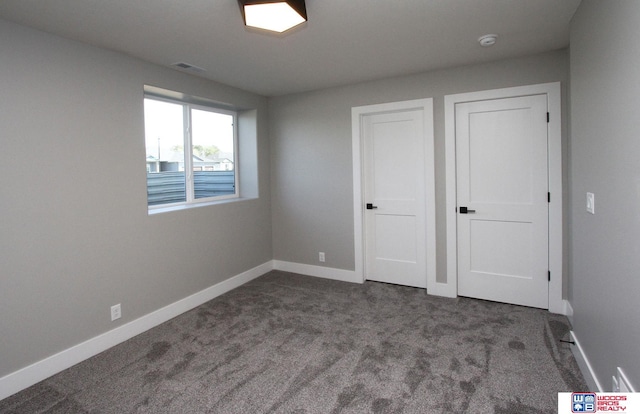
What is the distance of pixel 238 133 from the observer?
4707 millimetres

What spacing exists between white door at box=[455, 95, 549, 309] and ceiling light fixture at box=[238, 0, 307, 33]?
214 cm

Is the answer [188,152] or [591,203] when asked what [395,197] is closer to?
[591,203]

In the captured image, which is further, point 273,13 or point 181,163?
point 181,163

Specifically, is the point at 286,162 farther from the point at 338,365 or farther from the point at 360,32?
the point at 338,365

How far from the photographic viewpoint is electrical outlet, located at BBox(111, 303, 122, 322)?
2896mm

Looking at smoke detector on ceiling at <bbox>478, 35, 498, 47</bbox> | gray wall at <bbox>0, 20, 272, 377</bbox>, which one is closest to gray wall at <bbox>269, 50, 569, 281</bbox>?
smoke detector on ceiling at <bbox>478, 35, 498, 47</bbox>

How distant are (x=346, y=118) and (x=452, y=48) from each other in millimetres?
1497

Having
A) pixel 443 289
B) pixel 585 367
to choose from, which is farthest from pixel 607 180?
pixel 443 289

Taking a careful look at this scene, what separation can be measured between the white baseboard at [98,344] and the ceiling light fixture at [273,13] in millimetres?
2635

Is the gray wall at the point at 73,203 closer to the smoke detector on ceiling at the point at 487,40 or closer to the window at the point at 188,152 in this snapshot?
the window at the point at 188,152

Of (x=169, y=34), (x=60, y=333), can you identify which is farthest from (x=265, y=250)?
(x=169, y=34)

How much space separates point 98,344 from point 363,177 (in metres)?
3.08

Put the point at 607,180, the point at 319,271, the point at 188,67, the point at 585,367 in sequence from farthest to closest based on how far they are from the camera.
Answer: the point at 319,271
the point at 188,67
the point at 585,367
the point at 607,180

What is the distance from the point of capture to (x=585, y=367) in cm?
221
